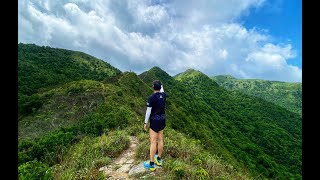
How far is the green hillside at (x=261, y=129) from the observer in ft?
190

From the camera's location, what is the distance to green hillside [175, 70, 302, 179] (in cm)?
5778

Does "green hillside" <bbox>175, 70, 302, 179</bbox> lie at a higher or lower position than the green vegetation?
lower

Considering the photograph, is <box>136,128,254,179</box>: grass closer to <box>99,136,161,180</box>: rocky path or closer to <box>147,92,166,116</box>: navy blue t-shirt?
<box>99,136,161,180</box>: rocky path

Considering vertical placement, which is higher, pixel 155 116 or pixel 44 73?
pixel 44 73

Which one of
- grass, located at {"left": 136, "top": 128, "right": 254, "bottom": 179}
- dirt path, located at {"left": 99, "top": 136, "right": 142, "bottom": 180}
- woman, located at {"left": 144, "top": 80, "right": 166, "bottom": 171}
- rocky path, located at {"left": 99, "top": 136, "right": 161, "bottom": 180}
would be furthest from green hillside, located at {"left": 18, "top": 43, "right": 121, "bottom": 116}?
woman, located at {"left": 144, "top": 80, "right": 166, "bottom": 171}

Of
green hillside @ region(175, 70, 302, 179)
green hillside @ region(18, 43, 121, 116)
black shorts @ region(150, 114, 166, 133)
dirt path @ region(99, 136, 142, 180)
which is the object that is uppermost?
green hillside @ region(18, 43, 121, 116)

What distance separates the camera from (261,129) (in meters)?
89.4

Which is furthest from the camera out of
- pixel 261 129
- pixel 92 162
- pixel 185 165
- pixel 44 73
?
pixel 261 129

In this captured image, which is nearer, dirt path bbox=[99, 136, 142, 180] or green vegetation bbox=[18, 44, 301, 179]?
dirt path bbox=[99, 136, 142, 180]

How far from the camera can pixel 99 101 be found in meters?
28.5

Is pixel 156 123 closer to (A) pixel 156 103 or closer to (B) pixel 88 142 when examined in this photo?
(A) pixel 156 103

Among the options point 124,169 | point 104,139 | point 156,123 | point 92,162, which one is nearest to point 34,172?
point 92,162
